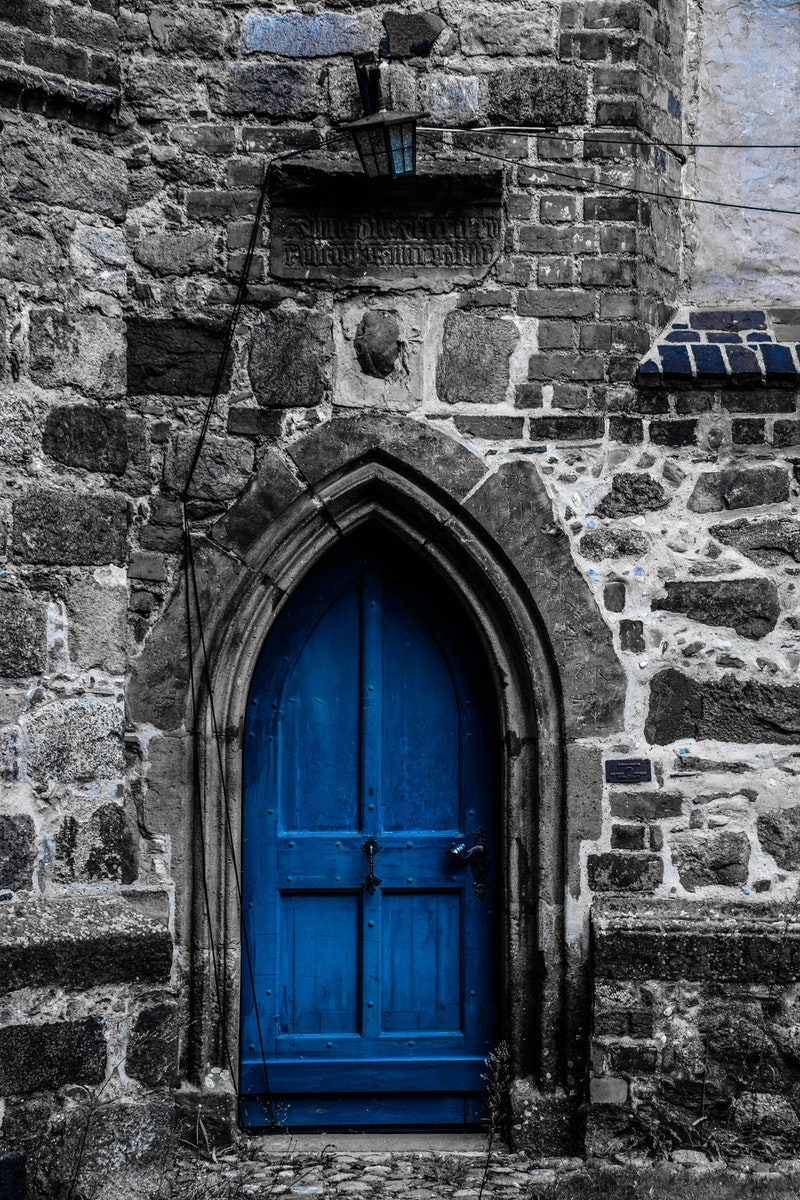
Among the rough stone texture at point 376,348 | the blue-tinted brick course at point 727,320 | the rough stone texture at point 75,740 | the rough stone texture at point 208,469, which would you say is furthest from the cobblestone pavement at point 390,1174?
the blue-tinted brick course at point 727,320

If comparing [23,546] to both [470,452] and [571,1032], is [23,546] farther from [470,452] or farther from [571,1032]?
[571,1032]

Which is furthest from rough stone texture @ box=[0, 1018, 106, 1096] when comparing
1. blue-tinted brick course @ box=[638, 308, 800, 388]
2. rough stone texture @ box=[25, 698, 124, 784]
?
blue-tinted brick course @ box=[638, 308, 800, 388]

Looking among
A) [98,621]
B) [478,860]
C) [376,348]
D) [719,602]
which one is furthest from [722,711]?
[98,621]

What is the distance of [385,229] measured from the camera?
4.57 m

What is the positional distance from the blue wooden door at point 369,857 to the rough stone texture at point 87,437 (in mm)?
1171

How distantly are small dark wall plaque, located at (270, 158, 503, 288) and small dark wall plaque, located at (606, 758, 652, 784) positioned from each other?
1.99 meters

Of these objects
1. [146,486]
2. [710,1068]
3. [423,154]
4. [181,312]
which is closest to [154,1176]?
[710,1068]

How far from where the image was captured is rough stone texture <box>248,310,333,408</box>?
453cm

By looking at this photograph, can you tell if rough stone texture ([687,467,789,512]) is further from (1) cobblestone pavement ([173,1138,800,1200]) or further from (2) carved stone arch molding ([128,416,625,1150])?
(1) cobblestone pavement ([173,1138,800,1200])

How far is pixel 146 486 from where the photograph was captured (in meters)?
4.50

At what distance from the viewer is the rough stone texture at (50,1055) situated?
353 cm

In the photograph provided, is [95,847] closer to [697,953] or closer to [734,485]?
[697,953]

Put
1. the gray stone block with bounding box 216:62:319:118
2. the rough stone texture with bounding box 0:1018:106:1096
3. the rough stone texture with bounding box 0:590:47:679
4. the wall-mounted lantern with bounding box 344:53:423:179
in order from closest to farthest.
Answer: the rough stone texture with bounding box 0:1018:106:1096 → the rough stone texture with bounding box 0:590:47:679 → the wall-mounted lantern with bounding box 344:53:423:179 → the gray stone block with bounding box 216:62:319:118

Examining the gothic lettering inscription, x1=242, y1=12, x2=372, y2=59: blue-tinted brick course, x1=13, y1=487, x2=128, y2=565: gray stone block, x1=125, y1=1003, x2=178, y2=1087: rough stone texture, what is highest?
x1=242, y1=12, x2=372, y2=59: blue-tinted brick course
